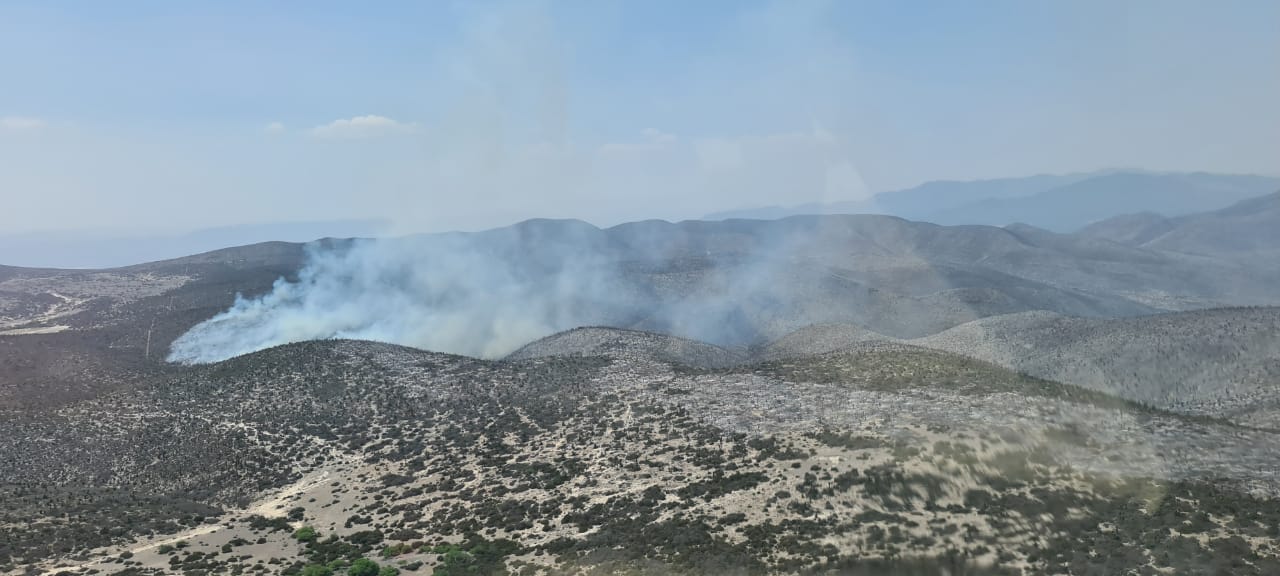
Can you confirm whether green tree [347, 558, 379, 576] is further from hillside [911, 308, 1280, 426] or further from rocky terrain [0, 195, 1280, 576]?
hillside [911, 308, 1280, 426]

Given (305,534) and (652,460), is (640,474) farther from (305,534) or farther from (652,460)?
(305,534)

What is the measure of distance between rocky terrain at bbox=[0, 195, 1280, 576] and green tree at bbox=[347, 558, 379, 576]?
1.44 meters

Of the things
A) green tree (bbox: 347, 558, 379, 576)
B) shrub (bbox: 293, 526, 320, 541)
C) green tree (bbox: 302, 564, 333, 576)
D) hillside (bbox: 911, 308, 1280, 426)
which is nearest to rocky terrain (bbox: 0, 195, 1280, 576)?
green tree (bbox: 302, 564, 333, 576)

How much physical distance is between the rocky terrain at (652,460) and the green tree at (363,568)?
1.44 m

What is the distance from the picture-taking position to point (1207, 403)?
67375 millimetres

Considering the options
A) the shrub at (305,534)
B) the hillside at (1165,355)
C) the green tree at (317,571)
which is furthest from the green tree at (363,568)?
the hillside at (1165,355)

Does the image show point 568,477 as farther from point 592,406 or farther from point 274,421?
point 274,421

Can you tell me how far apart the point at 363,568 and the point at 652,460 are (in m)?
20.8

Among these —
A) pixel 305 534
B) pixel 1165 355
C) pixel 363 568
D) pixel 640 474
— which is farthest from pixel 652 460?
pixel 1165 355

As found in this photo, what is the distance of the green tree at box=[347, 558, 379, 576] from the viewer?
37.8 m

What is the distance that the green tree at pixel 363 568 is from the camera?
37781 mm

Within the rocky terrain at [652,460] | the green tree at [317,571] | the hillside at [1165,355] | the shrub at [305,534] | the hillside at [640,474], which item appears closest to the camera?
the hillside at [640,474]

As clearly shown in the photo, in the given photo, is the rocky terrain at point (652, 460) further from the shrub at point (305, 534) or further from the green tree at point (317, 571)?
the shrub at point (305, 534)

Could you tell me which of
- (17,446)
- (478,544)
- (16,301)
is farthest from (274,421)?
(16,301)
